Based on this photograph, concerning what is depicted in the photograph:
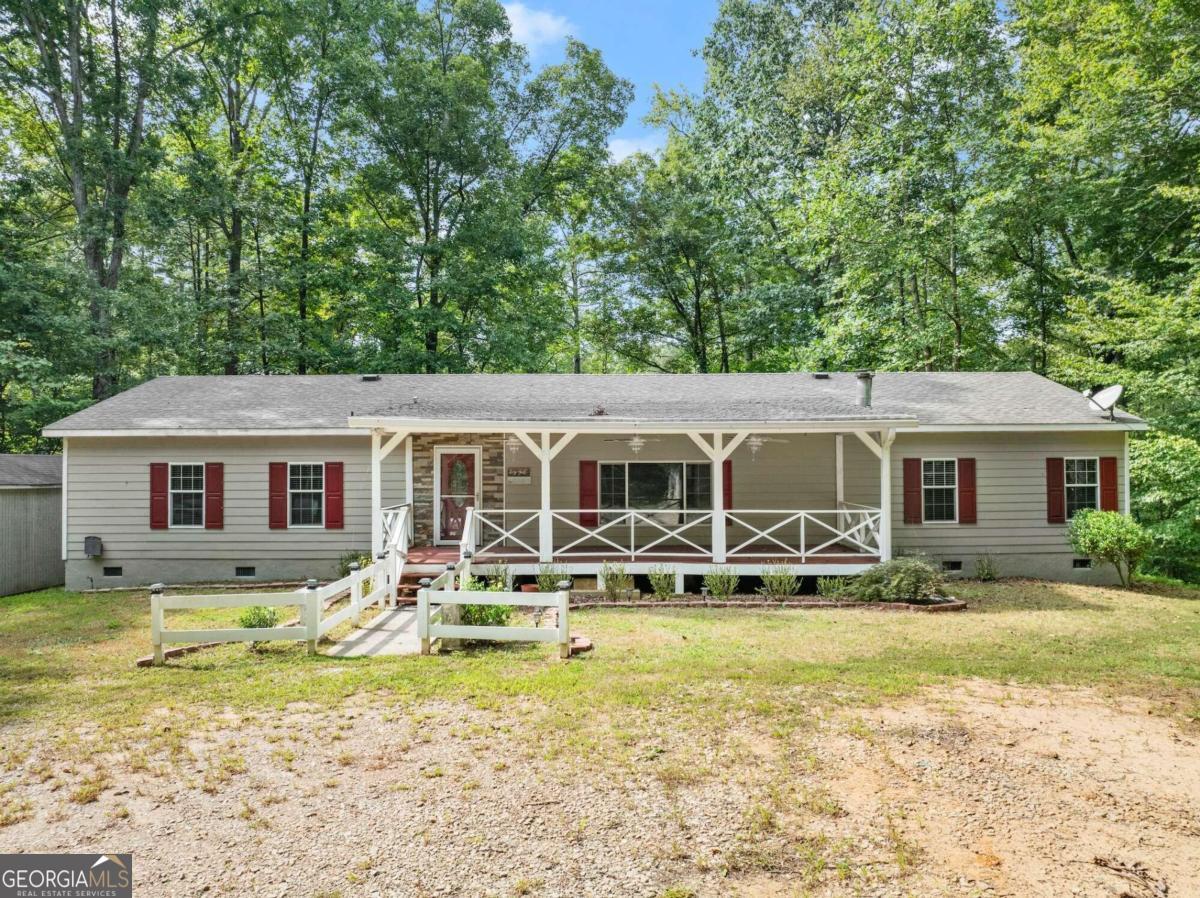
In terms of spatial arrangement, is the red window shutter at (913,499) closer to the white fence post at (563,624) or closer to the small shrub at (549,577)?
the small shrub at (549,577)

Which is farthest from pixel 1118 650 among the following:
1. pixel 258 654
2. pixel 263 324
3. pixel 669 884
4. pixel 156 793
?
pixel 263 324

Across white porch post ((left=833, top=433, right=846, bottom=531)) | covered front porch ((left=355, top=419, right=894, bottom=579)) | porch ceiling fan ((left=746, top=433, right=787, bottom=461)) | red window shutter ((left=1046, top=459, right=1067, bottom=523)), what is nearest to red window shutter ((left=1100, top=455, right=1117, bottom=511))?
red window shutter ((left=1046, top=459, right=1067, bottom=523))

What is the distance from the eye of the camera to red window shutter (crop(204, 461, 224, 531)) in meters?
11.9

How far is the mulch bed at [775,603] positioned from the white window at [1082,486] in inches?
176

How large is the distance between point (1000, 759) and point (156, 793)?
5690 mm

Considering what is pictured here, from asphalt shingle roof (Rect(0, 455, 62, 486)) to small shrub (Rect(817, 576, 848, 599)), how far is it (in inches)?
586

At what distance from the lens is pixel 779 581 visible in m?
10.2

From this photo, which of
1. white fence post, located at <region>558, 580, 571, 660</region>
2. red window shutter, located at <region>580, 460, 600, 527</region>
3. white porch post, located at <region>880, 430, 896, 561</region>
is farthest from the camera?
red window shutter, located at <region>580, 460, 600, 527</region>

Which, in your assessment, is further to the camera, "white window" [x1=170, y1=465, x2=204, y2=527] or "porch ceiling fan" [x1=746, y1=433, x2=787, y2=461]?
"porch ceiling fan" [x1=746, y1=433, x2=787, y2=461]

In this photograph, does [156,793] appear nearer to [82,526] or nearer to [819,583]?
[819,583]

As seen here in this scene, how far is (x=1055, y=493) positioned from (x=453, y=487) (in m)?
11.7

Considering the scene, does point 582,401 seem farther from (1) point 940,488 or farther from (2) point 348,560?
(1) point 940,488

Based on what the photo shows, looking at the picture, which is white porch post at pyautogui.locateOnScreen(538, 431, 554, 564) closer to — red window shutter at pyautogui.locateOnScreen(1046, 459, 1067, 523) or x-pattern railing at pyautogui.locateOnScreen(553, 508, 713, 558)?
x-pattern railing at pyautogui.locateOnScreen(553, 508, 713, 558)

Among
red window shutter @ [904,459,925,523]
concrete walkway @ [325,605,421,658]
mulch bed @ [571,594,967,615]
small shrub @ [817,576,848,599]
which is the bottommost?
mulch bed @ [571,594,967,615]
